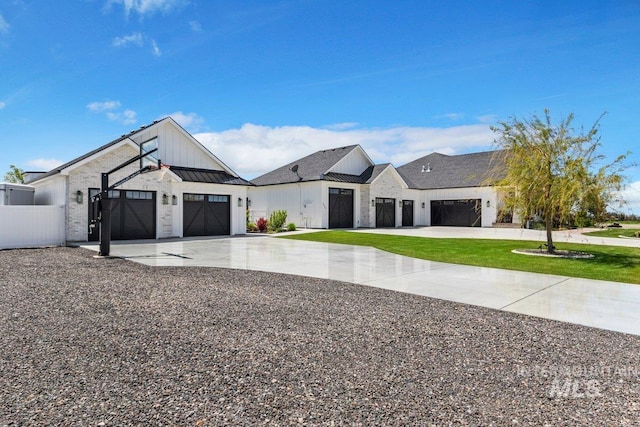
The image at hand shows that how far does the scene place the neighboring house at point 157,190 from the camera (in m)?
16.1

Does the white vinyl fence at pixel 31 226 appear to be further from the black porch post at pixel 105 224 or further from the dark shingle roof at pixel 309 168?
the dark shingle roof at pixel 309 168

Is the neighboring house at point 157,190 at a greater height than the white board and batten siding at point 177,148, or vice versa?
the white board and batten siding at point 177,148

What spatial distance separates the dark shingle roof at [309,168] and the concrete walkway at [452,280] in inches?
559

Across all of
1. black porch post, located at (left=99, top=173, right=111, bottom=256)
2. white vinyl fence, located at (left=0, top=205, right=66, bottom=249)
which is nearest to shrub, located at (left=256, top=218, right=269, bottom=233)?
white vinyl fence, located at (left=0, top=205, right=66, bottom=249)

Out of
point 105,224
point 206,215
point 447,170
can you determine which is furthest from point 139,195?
point 447,170

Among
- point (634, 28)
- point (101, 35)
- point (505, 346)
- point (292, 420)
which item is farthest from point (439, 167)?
point (292, 420)

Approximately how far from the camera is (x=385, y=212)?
29859 mm

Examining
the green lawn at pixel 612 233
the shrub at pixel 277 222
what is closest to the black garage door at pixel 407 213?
the shrub at pixel 277 222

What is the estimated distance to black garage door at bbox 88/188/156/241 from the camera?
17062 mm

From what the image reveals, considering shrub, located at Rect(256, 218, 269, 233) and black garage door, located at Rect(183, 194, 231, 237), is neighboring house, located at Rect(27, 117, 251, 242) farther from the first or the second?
shrub, located at Rect(256, 218, 269, 233)

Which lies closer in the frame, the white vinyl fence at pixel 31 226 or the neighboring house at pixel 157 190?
the white vinyl fence at pixel 31 226

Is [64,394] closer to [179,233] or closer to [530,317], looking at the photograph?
[530,317]

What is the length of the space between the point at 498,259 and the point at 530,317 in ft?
21.6

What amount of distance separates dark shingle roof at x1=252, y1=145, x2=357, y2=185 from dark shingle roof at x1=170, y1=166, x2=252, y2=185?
20.9 feet
